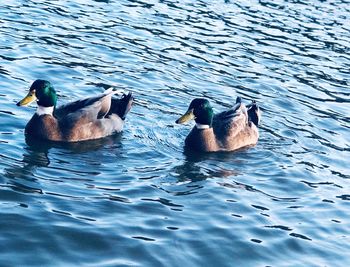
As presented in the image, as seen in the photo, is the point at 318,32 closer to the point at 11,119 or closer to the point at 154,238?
the point at 11,119

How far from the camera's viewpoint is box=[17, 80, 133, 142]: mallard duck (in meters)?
14.6

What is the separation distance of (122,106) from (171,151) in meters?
1.65

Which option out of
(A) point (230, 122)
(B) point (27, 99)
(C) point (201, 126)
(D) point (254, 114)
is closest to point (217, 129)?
(A) point (230, 122)

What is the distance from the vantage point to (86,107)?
49.9 feet

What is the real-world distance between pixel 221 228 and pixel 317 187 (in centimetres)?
278

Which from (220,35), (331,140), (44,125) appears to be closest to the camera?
(44,125)

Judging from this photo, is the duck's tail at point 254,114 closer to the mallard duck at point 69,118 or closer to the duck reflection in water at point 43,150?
the mallard duck at point 69,118

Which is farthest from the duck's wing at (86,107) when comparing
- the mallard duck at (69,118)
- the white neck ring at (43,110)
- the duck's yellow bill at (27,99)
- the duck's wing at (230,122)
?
the duck's wing at (230,122)

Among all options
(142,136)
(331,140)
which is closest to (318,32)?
(331,140)

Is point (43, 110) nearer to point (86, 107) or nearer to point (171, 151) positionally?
point (86, 107)

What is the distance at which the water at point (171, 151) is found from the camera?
10914 mm

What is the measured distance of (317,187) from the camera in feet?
44.9

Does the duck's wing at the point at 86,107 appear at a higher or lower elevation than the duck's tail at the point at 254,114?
higher

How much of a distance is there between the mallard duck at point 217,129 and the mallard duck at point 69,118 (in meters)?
1.41
